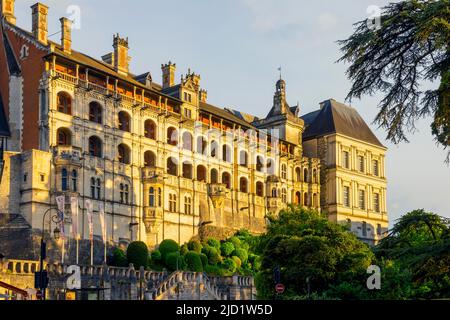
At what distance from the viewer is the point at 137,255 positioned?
178ft

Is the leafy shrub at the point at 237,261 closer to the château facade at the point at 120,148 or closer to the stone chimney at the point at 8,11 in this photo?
the château facade at the point at 120,148

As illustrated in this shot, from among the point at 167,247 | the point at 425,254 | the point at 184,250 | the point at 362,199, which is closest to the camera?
the point at 425,254

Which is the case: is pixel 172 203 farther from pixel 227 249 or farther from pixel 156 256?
pixel 156 256

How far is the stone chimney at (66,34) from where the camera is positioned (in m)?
60.6

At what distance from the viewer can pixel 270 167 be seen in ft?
261

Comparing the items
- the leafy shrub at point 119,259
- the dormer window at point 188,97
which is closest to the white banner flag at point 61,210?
the leafy shrub at point 119,259

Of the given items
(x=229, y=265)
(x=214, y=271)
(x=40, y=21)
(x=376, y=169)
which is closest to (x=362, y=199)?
(x=376, y=169)

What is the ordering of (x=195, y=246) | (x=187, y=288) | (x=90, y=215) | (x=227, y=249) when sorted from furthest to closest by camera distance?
1. (x=227, y=249)
2. (x=195, y=246)
3. (x=90, y=215)
4. (x=187, y=288)

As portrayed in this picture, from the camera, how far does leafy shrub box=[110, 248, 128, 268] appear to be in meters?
54.4

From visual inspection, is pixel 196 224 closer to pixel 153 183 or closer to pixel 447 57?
pixel 153 183

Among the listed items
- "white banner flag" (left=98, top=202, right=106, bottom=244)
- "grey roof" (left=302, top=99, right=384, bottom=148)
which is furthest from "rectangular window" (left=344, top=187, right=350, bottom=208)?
"white banner flag" (left=98, top=202, right=106, bottom=244)

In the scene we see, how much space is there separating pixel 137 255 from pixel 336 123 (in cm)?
4041

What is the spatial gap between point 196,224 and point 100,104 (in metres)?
14.8

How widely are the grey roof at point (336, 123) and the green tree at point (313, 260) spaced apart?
4318 centimetres
